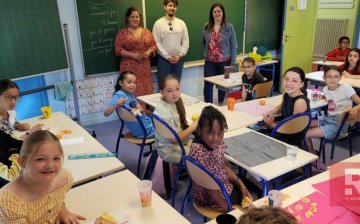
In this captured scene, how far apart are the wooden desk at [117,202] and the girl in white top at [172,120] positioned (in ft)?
2.80

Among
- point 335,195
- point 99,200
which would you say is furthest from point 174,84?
point 335,195

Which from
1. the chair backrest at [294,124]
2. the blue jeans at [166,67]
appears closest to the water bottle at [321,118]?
the chair backrest at [294,124]

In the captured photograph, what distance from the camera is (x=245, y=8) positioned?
6.01 meters

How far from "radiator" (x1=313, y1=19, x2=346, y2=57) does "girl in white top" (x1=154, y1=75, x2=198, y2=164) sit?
6096mm

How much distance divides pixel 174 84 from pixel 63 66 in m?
2.13

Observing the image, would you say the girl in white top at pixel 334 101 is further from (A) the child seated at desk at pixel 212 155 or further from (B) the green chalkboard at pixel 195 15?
(B) the green chalkboard at pixel 195 15

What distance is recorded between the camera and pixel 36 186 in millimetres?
1528

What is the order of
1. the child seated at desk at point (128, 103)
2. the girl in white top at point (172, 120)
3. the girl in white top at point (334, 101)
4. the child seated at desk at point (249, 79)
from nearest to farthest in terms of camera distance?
the girl in white top at point (172, 120) → the child seated at desk at point (128, 103) → the girl in white top at point (334, 101) → the child seated at desk at point (249, 79)

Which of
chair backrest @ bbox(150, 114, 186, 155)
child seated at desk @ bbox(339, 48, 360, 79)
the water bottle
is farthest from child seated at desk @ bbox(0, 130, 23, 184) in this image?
child seated at desk @ bbox(339, 48, 360, 79)

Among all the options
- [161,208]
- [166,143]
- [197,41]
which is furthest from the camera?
[197,41]

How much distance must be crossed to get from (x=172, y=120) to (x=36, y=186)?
1.54 meters

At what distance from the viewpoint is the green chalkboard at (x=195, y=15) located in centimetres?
506

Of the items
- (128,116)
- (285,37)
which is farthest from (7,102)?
(285,37)

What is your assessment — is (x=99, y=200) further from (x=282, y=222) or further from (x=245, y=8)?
(x=245, y=8)
